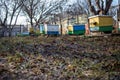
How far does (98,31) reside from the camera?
16.8m

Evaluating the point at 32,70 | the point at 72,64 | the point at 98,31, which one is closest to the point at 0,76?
the point at 32,70

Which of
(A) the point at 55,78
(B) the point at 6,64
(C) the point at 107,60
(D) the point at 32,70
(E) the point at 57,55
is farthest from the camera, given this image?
(E) the point at 57,55

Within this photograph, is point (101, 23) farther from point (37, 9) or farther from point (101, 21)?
point (37, 9)

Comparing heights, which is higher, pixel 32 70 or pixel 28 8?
pixel 28 8

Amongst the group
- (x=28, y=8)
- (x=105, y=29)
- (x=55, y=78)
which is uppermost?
(x=28, y=8)

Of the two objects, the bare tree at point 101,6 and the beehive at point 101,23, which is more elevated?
the bare tree at point 101,6

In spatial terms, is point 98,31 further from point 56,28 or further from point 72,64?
point 72,64

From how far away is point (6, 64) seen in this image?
5785 mm

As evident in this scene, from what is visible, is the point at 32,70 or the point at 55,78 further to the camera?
the point at 32,70

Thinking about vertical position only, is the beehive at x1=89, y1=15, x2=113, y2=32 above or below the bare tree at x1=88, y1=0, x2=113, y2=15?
below

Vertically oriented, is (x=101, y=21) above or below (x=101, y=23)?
above

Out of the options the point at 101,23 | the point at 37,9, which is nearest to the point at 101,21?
the point at 101,23

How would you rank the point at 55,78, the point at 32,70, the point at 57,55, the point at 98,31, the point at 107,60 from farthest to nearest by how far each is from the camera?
the point at 98,31 < the point at 57,55 < the point at 107,60 < the point at 32,70 < the point at 55,78

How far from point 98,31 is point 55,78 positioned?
12359 millimetres
